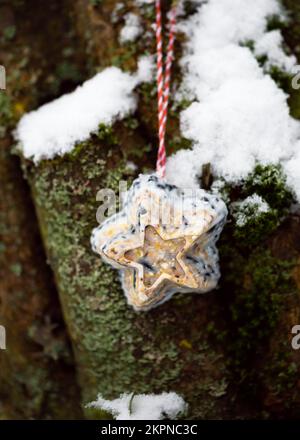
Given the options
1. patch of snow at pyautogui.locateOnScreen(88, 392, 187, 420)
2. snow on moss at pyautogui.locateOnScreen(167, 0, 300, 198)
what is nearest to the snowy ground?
snow on moss at pyautogui.locateOnScreen(167, 0, 300, 198)

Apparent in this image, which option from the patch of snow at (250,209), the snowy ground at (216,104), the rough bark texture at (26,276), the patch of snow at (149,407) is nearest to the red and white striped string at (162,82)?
the snowy ground at (216,104)

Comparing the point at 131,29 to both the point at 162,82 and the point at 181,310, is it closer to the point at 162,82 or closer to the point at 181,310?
the point at 162,82

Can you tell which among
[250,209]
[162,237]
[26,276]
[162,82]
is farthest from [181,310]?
[162,82]

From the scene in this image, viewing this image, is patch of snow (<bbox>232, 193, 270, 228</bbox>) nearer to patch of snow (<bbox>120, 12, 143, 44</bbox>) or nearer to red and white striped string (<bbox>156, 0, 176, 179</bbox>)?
red and white striped string (<bbox>156, 0, 176, 179</bbox>)

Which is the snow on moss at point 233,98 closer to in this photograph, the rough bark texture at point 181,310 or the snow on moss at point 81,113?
the rough bark texture at point 181,310
